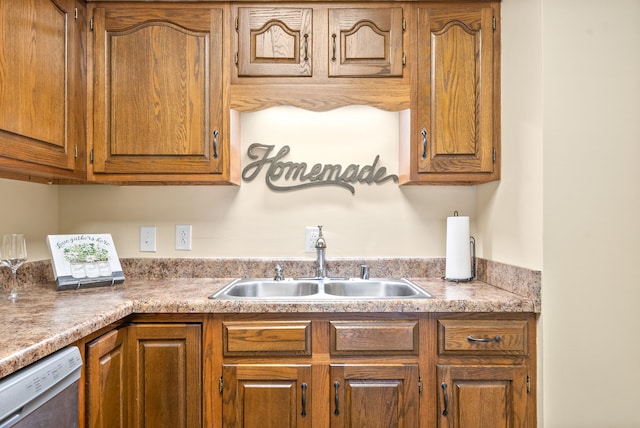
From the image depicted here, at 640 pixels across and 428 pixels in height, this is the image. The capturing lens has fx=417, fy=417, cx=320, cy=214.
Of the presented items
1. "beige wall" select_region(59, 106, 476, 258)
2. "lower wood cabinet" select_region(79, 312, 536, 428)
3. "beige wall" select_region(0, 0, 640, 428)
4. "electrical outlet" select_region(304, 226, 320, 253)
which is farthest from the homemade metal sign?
"lower wood cabinet" select_region(79, 312, 536, 428)

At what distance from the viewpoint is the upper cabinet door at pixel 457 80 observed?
1.82 metres

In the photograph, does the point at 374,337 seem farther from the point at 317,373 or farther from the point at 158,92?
the point at 158,92

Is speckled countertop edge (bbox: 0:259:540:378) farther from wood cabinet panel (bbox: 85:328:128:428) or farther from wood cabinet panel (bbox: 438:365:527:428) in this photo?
wood cabinet panel (bbox: 438:365:527:428)

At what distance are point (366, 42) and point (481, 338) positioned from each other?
51.3 inches

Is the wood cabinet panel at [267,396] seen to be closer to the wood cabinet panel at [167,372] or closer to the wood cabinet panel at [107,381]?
the wood cabinet panel at [167,372]

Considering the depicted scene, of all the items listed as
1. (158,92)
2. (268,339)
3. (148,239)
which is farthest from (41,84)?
(268,339)

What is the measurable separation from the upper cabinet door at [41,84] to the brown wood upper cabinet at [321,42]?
68 cm

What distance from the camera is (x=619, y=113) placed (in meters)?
1.48

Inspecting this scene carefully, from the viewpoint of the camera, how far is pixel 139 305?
4.99 ft

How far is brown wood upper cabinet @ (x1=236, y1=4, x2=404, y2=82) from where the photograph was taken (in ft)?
5.98

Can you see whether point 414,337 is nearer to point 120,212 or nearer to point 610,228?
point 610,228

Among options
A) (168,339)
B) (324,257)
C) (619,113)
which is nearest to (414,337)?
(324,257)

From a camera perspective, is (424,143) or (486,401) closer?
(486,401)

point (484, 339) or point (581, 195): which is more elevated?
point (581, 195)
